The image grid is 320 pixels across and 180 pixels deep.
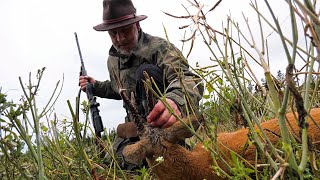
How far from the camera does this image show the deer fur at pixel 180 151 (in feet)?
9.12

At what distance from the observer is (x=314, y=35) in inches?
37.4

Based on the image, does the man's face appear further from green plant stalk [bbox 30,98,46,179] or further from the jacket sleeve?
green plant stalk [bbox 30,98,46,179]

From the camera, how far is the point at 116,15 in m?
4.78

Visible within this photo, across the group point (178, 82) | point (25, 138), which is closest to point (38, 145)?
point (25, 138)

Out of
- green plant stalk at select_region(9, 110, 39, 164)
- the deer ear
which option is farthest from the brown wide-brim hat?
green plant stalk at select_region(9, 110, 39, 164)

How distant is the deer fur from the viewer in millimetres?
2781

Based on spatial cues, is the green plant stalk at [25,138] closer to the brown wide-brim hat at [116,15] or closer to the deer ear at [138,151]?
the deer ear at [138,151]

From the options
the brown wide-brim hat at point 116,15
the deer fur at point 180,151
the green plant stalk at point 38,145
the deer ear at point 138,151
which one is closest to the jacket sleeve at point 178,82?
the deer fur at point 180,151

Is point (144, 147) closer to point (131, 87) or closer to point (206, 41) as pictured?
point (206, 41)

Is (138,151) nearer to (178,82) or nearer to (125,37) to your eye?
(178,82)

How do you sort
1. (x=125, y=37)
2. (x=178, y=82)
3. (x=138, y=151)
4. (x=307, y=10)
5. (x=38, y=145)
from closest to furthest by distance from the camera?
(x=307, y=10) < (x=38, y=145) < (x=138, y=151) < (x=178, y=82) < (x=125, y=37)

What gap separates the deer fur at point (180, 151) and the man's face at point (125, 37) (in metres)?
2.03

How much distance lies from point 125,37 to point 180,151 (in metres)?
2.15

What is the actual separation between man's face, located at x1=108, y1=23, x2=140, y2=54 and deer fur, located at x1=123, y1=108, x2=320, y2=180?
203 centimetres
